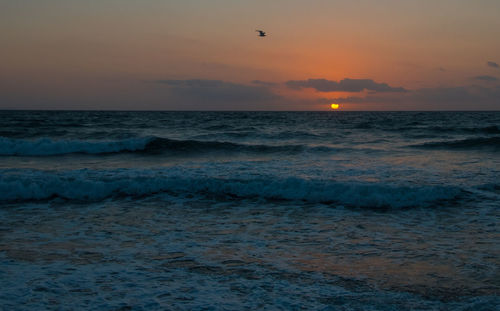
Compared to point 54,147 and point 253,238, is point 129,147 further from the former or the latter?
point 253,238

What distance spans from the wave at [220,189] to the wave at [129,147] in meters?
9.49

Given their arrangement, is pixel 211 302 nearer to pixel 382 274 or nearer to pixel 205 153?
pixel 382 274

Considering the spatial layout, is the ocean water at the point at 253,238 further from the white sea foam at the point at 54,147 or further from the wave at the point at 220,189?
the white sea foam at the point at 54,147

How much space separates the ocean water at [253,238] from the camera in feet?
16.4

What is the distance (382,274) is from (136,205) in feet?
21.3

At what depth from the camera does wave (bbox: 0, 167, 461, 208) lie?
10.7 metres

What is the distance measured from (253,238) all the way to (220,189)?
4627 millimetres

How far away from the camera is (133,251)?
662 centimetres

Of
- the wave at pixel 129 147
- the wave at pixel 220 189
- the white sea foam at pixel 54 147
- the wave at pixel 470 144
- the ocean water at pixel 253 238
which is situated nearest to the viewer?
the ocean water at pixel 253 238

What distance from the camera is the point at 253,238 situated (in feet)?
24.2

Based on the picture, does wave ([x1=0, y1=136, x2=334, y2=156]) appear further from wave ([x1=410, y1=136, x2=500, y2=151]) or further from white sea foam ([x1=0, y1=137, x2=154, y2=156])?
wave ([x1=410, y1=136, x2=500, y2=151])

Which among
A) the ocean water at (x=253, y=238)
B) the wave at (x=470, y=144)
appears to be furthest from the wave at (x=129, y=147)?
the ocean water at (x=253, y=238)

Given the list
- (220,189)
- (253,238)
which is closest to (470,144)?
(220,189)

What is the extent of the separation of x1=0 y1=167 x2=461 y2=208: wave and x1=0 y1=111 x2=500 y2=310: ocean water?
52 mm
